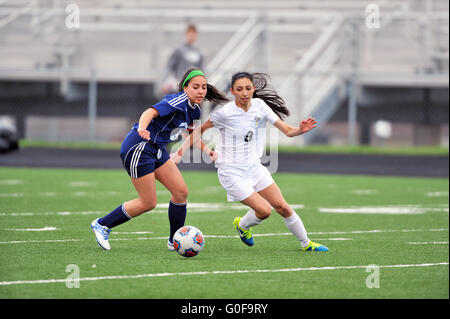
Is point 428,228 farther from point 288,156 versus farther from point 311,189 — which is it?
point 288,156

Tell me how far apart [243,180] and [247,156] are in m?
0.25

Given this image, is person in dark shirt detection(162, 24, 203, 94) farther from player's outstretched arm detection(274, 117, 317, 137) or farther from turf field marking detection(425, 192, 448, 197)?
player's outstretched arm detection(274, 117, 317, 137)

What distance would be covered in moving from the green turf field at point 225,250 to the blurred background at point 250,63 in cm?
966

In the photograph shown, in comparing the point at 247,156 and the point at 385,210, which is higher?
the point at 247,156

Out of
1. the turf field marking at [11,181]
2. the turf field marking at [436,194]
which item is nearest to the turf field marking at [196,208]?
the turf field marking at [436,194]

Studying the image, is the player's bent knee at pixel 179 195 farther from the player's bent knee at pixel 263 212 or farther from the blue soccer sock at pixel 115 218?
the player's bent knee at pixel 263 212

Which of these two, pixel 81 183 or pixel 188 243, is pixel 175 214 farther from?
pixel 81 183

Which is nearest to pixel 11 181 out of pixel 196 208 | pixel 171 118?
pixel 196 208

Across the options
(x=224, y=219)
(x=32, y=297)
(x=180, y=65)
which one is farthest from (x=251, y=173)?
(x=180, y=65)

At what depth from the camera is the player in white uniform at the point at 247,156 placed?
803 cm

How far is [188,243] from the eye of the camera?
744 cm

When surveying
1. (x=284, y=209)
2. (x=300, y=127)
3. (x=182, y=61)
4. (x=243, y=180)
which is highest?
(x=182, y=61)

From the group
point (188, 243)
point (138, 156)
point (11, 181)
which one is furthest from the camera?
point (11, 181)
